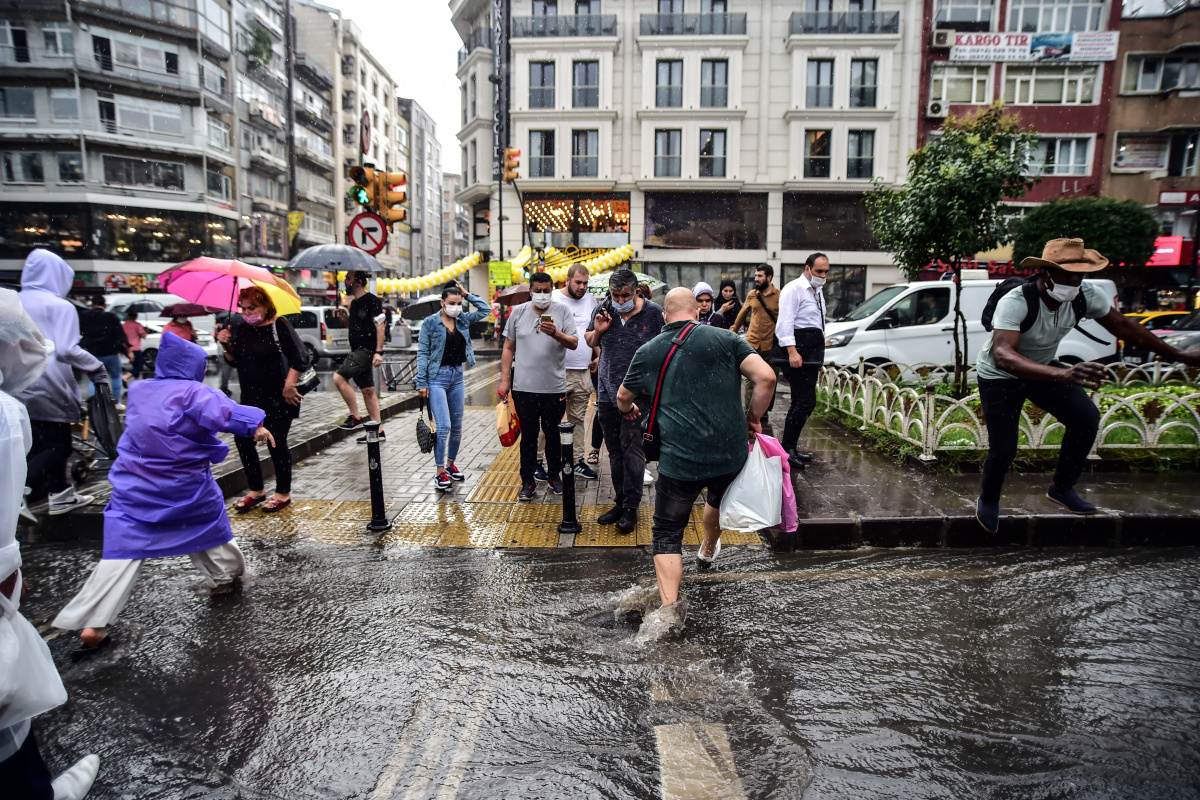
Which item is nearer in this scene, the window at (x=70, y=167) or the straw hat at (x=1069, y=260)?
the straw hat at (x=1069, y=260)

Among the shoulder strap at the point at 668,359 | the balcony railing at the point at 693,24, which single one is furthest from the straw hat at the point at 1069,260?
the balcony railing at the point at 693,24

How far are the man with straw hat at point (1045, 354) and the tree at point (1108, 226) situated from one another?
24.0m

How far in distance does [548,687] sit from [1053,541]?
13.0 ft

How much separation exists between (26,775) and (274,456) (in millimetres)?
4135

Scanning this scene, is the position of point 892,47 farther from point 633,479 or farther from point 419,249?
point 419,249

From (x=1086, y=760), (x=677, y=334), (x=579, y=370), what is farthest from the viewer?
(x=579, y=370)

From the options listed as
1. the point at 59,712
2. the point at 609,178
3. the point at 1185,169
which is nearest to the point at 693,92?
the point at 609,178

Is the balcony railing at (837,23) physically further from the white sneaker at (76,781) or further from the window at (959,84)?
the white sneaker at (76,781)

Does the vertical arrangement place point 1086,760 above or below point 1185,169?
below

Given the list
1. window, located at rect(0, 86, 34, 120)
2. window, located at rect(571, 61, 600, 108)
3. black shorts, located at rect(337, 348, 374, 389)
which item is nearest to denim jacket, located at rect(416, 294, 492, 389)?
black shorts, located at rect(337, 348, 374, 389)

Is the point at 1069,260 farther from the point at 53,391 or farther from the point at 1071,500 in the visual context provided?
the point at 53,391

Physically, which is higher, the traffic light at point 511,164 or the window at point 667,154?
the window at point 667,154

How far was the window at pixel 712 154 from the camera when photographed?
31.1m

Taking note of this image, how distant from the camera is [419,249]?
7850cm
